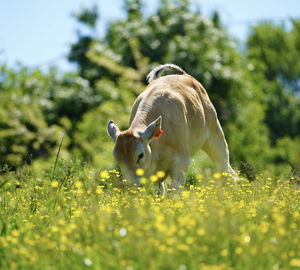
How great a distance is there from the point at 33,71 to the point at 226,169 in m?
12.0

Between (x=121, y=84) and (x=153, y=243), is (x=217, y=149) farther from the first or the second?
(x=121, y=84)

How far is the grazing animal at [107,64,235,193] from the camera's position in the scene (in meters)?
6.30

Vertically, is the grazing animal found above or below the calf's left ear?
below

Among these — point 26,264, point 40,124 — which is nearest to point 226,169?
point 26,264

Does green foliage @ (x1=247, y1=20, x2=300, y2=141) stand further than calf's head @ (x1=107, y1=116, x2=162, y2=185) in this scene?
Yes

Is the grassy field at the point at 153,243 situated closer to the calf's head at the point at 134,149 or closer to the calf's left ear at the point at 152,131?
the calf's head at the point at 134,149

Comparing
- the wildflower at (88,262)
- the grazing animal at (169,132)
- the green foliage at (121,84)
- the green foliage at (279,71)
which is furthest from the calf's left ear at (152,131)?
the green foliage at (279,71)

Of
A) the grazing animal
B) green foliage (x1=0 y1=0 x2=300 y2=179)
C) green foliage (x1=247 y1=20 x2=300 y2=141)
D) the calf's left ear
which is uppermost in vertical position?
the calf's left ear

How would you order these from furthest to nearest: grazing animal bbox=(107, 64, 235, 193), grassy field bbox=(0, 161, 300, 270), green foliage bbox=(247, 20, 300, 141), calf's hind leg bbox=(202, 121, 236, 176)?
1. green foliage bbox=(247, 20, 300, 141)
2. calf's hind leg bbox=(202, 121, 236, 176)
3. grazing animal bbox=(107, 64, 235, 193)
4. grassy field bbox=(0, 161, 300, 270)

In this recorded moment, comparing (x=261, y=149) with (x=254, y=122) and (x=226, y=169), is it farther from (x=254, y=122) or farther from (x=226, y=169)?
(x=226, y=169)

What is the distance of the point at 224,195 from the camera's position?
4.94m

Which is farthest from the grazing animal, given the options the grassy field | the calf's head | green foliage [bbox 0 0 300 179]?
green foliage [bbox 0 0 300 179]

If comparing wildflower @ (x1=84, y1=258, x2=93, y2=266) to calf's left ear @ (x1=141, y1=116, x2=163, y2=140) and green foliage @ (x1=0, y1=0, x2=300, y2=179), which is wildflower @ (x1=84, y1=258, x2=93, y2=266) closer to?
calf's left ear @ (x1=141, y1=116, x2=163, y2=140)

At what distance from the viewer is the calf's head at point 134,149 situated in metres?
6.19
